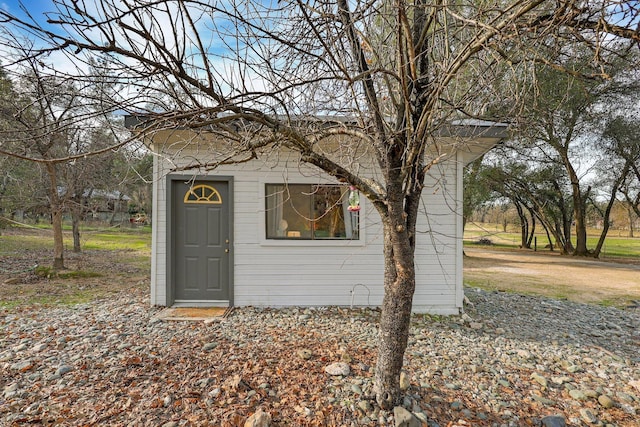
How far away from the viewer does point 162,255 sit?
489 cm

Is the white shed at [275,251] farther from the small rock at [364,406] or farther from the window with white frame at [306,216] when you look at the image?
the small rock at [364,406]

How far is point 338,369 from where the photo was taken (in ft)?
9.45

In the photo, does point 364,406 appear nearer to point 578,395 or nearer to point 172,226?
point 578,395

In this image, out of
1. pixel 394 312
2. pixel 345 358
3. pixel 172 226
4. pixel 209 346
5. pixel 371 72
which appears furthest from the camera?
pixel 172 226

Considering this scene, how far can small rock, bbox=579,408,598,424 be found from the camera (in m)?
2.43

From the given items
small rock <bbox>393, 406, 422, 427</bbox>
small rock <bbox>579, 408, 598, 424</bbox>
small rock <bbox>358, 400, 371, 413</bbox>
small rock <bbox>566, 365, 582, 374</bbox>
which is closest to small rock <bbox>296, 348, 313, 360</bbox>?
small rock <bbox>358, 400, 371, 413</bbox>

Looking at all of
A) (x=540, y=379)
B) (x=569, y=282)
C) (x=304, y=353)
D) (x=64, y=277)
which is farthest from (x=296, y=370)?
(x=569, y=282)

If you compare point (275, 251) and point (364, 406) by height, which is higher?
point (275, 251)

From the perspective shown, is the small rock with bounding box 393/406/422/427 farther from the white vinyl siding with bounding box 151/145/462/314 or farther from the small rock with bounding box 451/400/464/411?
the white vinyl siding with bounding box 151/145/462/314

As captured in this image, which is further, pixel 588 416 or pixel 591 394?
pixel 591 394

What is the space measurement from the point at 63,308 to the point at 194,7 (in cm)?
515

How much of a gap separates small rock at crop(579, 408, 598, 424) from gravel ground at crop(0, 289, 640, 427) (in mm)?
12

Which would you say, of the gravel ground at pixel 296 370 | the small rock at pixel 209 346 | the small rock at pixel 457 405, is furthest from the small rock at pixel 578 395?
the small rock at pixel 209 346

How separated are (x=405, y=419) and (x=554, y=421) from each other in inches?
47.6
